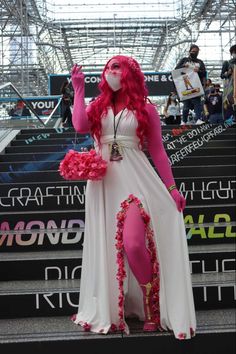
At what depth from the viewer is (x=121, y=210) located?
8.43 feet

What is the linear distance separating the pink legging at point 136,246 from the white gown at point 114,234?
0.08 m

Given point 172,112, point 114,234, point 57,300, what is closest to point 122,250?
point 114,234

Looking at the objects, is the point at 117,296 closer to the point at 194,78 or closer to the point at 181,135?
the point at 181,135

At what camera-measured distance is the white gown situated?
8.39 feet

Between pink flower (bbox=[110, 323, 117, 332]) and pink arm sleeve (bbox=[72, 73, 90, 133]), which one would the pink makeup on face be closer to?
pink arm sleeve (bbox=[72, 73, 90, 133])

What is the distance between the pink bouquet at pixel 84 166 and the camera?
100 inches

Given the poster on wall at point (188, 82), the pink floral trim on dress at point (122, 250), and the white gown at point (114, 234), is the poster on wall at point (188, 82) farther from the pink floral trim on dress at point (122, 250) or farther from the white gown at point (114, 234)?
the pink floral trim on dress at point (122, 250)

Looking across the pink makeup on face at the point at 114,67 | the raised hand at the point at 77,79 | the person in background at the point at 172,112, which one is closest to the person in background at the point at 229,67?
the person in background at the point at 172,112

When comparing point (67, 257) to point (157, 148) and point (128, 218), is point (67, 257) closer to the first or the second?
point (128, 218)

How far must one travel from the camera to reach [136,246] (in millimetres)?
2469

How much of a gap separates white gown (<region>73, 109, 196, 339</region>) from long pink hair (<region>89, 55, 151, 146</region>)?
0.12ft

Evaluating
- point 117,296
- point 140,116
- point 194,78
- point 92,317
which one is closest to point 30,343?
point 92,317

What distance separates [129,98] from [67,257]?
4.37 feet

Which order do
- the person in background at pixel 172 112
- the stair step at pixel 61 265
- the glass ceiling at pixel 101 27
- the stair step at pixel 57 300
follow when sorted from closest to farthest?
the stair step at pixel 57 300 → the stair step at pixel 61 265 → the person in background at pixel 172 112 → the glass ceiling at pixel 101 27
